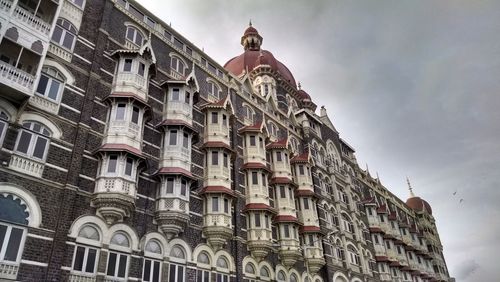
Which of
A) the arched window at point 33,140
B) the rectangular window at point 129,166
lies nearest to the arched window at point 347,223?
the rectangular window at point 129,166

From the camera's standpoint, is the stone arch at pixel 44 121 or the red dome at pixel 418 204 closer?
the stone arch at pixel 44 121

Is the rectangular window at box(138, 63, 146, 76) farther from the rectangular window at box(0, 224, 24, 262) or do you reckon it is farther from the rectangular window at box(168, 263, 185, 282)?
the rectangular window at box(168, 263, 185, 282)

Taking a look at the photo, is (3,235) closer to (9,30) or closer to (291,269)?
(9,30)

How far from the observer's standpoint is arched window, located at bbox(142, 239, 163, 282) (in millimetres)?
20656

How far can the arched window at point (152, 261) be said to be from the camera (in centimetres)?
2066

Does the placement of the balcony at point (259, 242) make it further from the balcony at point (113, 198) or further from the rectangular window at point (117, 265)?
the balcony at point (113, 198)

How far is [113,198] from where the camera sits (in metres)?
19.3

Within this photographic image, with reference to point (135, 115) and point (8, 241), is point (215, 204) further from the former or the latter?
point (8, 241)

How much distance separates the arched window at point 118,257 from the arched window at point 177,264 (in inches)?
123

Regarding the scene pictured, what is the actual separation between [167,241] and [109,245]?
4.04m

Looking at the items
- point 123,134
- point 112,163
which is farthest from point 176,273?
point 123,134

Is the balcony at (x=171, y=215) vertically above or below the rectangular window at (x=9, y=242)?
above

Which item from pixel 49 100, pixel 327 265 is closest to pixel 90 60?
pixel 49 100

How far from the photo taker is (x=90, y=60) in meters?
22.6
